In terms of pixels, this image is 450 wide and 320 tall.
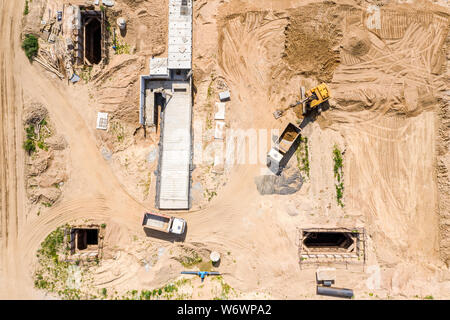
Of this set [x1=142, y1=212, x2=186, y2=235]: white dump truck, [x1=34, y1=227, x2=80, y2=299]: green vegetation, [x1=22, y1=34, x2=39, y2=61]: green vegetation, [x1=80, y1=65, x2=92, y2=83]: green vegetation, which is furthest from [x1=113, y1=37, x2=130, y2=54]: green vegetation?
[x1=34, y1=227, x2=80, y2=299]: green vegetation

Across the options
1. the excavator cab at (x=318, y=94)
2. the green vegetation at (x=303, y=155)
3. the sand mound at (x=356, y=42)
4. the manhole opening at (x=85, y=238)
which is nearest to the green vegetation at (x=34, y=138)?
the manhole opening at (x=85, y=238)

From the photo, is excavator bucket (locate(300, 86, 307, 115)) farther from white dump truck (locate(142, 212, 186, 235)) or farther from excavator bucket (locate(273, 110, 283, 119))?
white dump truck (locate(142, 212, 186, 235))

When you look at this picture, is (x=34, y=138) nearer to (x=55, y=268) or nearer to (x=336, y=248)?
(x=55, y=268)

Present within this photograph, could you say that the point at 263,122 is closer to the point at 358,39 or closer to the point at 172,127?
the point at 172,127

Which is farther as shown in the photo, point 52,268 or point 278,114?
point 278,114

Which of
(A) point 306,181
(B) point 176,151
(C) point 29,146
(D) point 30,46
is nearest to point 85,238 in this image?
→ (C) point 29,146
